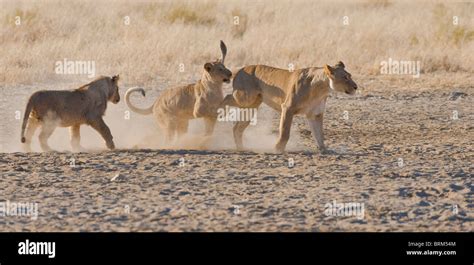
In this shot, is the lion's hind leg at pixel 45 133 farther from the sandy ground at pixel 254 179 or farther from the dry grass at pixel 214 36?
the dry grass at pixel 214 36

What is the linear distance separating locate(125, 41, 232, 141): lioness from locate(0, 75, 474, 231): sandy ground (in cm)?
29

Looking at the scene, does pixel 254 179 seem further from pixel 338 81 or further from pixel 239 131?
pixel 239 131

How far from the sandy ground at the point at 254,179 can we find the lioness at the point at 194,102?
0.29 m

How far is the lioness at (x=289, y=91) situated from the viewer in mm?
13141

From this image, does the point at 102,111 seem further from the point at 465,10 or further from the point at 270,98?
the point at 465,10

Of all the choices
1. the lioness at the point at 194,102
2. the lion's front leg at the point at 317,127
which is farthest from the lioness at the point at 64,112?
the lion's front leg at the point at 317,127

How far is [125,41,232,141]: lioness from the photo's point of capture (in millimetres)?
14352

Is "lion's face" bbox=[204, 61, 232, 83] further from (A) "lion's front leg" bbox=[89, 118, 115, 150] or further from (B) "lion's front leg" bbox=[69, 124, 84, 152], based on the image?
(B) "lion's front leg" bbox=[69, 124, 84, 152]

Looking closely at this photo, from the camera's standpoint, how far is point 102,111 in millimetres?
13789

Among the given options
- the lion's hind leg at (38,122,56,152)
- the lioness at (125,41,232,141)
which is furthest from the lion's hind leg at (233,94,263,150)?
the lion's hind leg at (38,122,56,152)

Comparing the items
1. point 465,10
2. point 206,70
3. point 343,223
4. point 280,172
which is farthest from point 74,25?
point 343,223

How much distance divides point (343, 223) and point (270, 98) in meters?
4.07

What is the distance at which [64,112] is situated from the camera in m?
13.4

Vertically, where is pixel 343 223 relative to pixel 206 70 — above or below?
below
